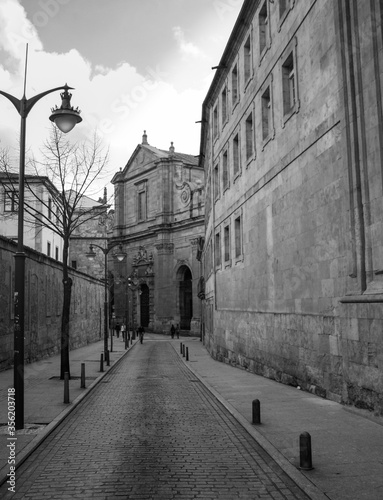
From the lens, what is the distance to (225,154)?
25188 mm

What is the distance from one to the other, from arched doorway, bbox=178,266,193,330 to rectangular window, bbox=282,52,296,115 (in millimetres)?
41304

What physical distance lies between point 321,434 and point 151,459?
3.13 meters

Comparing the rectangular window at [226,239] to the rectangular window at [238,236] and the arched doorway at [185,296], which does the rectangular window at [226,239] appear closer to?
the rectangular window at [238,236]

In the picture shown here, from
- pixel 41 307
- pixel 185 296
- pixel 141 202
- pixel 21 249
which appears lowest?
pixel 41 307

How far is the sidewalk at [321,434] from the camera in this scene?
6.13m

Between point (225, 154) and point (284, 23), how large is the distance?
32.0ft

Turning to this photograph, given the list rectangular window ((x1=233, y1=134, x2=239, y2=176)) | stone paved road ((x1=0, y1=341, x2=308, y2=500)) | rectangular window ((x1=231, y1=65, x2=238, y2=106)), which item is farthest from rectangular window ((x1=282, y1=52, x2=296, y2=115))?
stone paved road ((x1=0, y1=341, x2=308, y2=500))

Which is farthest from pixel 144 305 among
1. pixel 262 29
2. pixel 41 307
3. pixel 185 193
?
pixel 262 29

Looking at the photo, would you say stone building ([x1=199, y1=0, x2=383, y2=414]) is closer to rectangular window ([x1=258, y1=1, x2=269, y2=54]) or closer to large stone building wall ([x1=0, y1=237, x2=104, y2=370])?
rectangular window ([x1=258, y1=1, x2=269, y2=54])

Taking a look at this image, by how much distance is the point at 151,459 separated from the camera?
7.32 meters

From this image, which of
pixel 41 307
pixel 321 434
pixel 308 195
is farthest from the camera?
pixel 41 307

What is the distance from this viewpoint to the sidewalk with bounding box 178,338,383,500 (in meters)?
6.13

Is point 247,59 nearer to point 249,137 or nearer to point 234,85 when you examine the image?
point 234,85

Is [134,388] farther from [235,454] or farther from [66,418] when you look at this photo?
[235,454]
